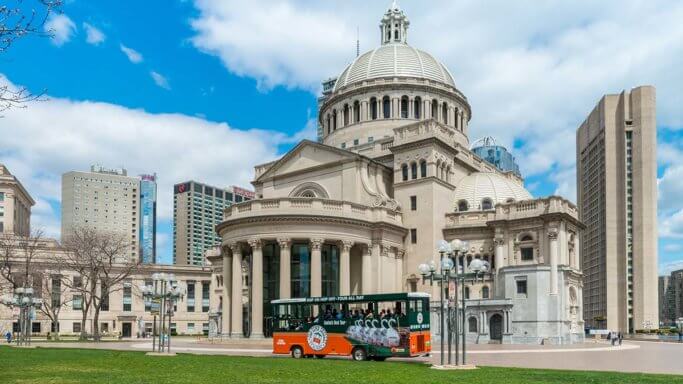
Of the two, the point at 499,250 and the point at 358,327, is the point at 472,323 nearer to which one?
the point at 499,250

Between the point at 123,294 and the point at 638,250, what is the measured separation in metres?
102

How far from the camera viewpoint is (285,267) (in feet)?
213

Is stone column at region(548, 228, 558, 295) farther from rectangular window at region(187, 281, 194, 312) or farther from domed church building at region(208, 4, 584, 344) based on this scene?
rectangular window at region(187, 281, 194, 312)

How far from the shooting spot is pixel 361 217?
226ft

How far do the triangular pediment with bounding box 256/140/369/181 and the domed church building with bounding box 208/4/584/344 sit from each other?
15cm

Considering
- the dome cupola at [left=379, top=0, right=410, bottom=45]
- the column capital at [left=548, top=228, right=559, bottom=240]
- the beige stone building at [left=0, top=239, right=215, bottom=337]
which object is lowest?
the beige stone building at [left=0, top=239, right=215, bottom=337]

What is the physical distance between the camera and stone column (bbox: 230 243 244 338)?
219ft

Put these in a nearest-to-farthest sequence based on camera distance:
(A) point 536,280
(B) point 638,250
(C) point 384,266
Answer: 1. (A) point 536,280
2. (C) point 384,266
3. (B) point 638,250

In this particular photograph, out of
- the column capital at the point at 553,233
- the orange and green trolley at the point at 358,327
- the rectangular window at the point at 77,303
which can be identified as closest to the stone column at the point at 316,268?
the column capital at the point at 553,233

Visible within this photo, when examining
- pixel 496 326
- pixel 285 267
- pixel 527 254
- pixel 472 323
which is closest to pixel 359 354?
pixel 285 267

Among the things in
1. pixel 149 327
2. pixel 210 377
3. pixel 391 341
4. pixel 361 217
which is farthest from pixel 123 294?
pixel 210 377

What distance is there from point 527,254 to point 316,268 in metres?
21.1

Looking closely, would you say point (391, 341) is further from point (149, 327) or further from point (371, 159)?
point (149, 327)

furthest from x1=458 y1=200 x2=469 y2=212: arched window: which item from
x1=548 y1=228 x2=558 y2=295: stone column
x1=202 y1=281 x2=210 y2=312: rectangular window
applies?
x1=202 y1=281 x2=210 y2=312: rectangular window
